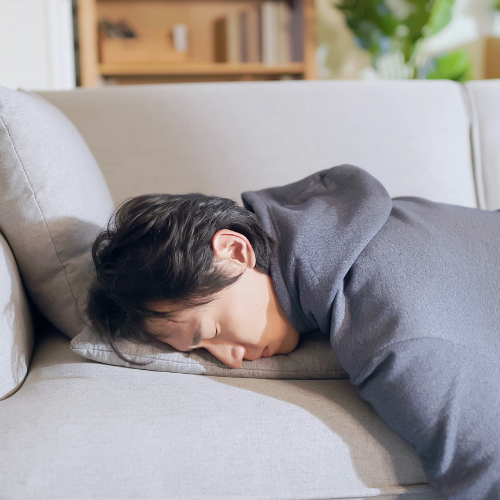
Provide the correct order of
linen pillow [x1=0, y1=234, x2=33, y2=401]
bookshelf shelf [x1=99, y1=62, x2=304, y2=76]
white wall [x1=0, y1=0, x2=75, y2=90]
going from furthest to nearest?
1. bookshelf shelf [x1=99, y1=62, x2=304, y2=76]
2. white wall [x1=0, y1=0, x2=75, y2=90]
3. linen pillow [x1=0, y1=234, x2=33, y2=401]

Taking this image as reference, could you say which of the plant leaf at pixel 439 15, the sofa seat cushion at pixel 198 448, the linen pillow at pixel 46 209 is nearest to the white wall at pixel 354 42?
the plant leaf at pixel 439 15

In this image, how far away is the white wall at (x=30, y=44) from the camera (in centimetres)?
173

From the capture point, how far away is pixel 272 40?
2443 mm

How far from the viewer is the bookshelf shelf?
2398 mm

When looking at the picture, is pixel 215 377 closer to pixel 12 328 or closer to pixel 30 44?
pixel 12 328

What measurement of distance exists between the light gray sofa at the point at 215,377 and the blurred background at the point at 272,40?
3.93 feet

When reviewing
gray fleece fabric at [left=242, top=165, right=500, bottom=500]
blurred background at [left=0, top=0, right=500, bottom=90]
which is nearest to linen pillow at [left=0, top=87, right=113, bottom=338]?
gray fleece fabric at [left=242, top=165, right=500, bottom=500]

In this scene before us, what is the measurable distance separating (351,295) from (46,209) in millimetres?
492

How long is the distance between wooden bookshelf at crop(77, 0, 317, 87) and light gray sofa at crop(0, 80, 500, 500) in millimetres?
1348

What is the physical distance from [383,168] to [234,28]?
168cm

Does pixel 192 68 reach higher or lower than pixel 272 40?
lower

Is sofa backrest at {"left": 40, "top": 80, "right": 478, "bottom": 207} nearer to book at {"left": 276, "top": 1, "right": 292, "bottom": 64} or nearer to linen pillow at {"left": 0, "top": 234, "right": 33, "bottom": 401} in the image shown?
linen pillow at {"left": 0, "top": 234, "right": 33, "bottom": 401}

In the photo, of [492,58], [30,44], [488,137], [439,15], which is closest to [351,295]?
[488,137]

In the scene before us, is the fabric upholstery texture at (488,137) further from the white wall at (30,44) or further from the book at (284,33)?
the white wall at (30,44)
